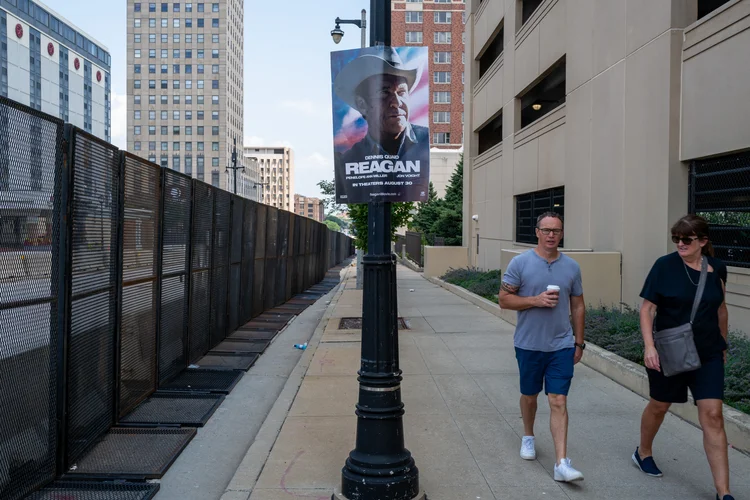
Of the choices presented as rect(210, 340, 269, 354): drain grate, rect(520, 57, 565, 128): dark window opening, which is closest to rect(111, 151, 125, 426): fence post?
rect(210, 340, 269, 354): drain grate

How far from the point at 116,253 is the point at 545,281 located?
3.95 meters

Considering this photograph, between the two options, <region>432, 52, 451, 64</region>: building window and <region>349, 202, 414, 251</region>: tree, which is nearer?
<region>349, 202, 414, 251</region>: tree

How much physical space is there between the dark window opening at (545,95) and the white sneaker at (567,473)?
13012 millimetres

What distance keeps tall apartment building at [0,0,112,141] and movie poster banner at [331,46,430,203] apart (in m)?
75.7

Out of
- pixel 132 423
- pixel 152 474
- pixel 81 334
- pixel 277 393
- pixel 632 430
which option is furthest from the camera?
pixel 277 393

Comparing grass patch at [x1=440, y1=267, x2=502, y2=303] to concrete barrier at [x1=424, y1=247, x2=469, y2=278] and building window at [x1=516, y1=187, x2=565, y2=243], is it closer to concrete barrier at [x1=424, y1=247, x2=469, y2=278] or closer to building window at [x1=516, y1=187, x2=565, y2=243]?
building window at [x1=516, y1=187, x2=565, y2=243]

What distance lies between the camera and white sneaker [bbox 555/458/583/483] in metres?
4.76

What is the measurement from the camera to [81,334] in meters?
5.62

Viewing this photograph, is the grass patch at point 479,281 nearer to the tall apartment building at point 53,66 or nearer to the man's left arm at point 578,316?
the man's left arm at point 578,316

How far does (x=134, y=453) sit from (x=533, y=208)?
14.6 meters

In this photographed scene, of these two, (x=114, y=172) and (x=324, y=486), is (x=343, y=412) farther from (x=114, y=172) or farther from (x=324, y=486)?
(x=114, y=172)

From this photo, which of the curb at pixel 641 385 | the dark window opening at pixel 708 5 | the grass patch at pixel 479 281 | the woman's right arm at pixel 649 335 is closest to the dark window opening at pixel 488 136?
the grass patch at pixel 479 281

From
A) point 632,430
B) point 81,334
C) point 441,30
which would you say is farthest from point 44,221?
point 441,30

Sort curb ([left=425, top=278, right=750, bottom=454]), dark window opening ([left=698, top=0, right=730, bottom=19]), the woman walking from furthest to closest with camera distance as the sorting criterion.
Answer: dark window opening ([left=698, top=0, right=730, bottom=19]) → curb ([left=425, top=278, right=750, bottom=454]) → the woman walking
